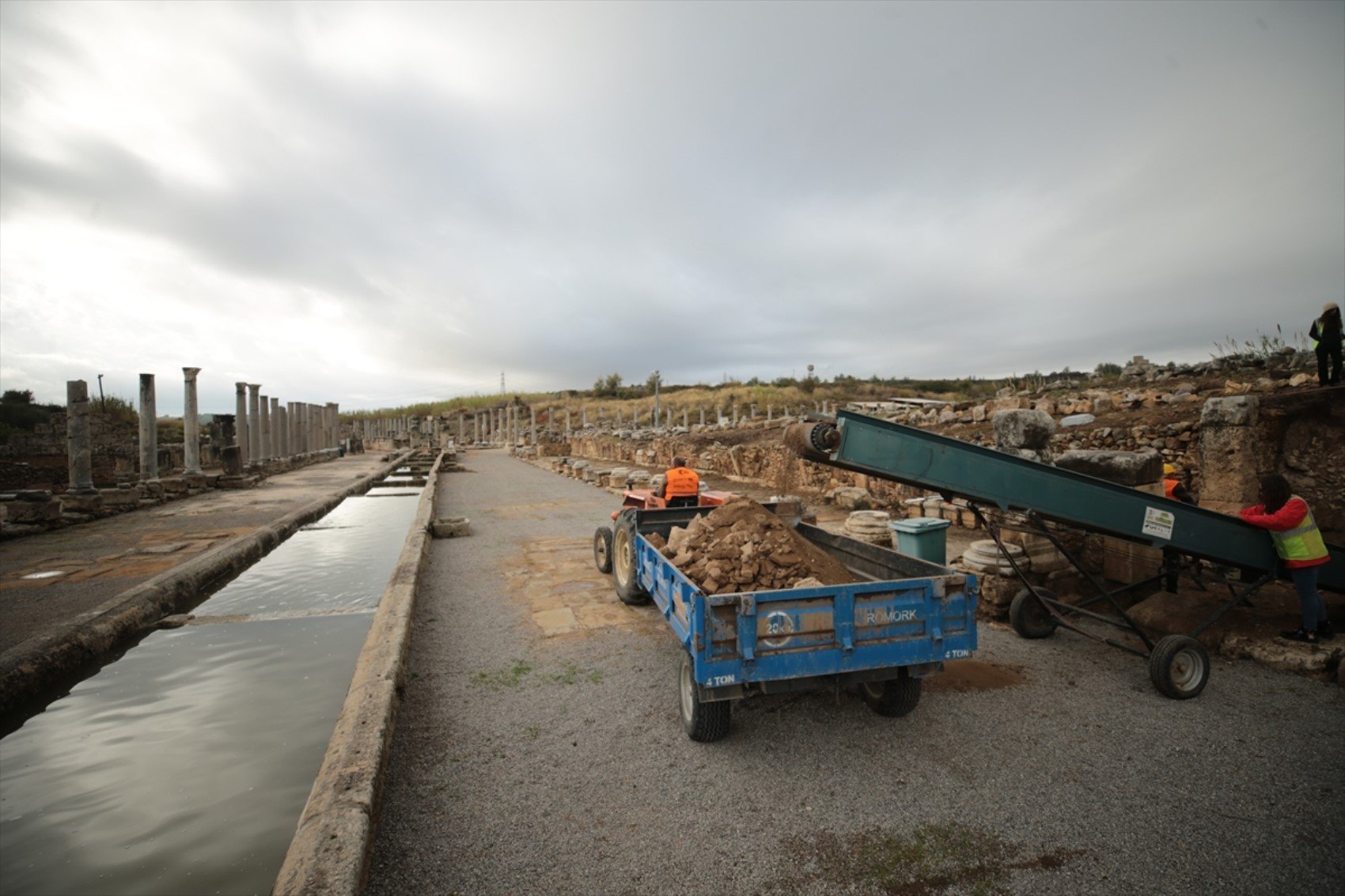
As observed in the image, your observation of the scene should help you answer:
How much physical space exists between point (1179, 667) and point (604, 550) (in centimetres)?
582

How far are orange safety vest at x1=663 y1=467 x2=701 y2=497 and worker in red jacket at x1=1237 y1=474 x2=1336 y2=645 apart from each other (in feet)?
16.9

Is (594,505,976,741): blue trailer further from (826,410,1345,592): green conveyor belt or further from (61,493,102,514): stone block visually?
(61,493,102,514): stone block

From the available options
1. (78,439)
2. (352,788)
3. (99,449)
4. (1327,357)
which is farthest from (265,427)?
(1327,357)

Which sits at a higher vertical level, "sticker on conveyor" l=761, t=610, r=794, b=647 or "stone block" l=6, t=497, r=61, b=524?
"sticker on conveyor" l=761, t=610, r=794, b=647

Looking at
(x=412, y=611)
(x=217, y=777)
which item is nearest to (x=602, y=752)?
(x=217, y=777)

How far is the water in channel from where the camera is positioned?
3.03m

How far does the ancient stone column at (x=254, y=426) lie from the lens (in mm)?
25156

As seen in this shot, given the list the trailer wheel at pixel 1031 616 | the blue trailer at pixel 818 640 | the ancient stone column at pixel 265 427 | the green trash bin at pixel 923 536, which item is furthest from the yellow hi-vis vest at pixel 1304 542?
the ancient stone column at pixel 265 427

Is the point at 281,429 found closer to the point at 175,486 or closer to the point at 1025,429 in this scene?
the point at 175,486

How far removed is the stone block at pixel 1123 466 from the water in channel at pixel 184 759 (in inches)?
265

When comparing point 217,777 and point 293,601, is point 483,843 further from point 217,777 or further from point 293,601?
point 293,601

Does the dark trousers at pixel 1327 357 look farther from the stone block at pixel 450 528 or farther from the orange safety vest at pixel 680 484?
the stone block at pixel 450 528

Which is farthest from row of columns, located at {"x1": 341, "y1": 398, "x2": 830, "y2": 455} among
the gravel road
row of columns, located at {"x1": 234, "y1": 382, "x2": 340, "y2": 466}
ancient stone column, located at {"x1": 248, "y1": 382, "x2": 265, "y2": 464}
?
the gravel road

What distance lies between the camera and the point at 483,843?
2.91 meters
